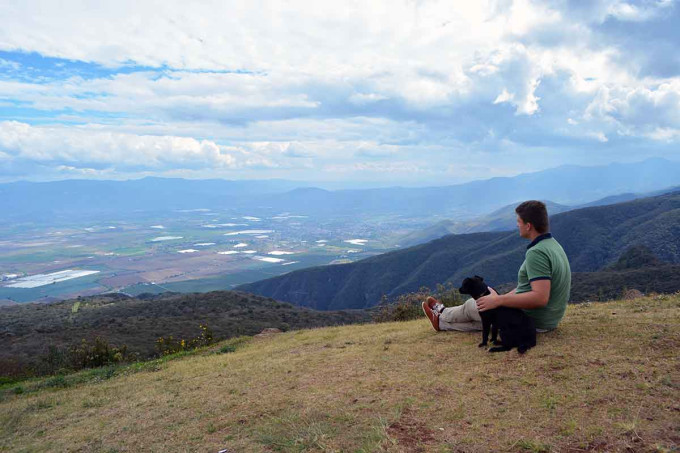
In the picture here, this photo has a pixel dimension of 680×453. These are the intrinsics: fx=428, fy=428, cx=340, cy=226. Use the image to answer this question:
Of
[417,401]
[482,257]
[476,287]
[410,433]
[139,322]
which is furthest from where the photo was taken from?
[482,257]

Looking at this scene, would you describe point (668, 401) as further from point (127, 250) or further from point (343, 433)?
point (127, 250)

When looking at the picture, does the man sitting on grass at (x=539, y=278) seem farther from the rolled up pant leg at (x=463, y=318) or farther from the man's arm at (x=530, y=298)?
the rolled up pant leg at (x=463, y=318)

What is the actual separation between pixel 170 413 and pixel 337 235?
192 m

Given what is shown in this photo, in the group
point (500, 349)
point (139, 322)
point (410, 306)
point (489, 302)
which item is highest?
point (489, 302)

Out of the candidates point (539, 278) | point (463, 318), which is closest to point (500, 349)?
point (539, 278)

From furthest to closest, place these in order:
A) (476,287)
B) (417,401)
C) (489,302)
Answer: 1. (476,287)
2. (489,302)
3. (417,401)

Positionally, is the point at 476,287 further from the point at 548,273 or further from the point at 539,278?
the point at 548,273

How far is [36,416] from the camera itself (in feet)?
27.5

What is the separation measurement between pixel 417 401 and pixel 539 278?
8.27 feet

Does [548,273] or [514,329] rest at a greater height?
[548,273]

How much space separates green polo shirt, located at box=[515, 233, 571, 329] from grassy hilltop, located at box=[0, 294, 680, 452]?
0.41 metres

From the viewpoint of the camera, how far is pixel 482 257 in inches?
3000

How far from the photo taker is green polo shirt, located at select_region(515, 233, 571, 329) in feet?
Answer: 20.5

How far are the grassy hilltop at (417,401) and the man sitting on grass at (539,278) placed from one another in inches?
17.5
